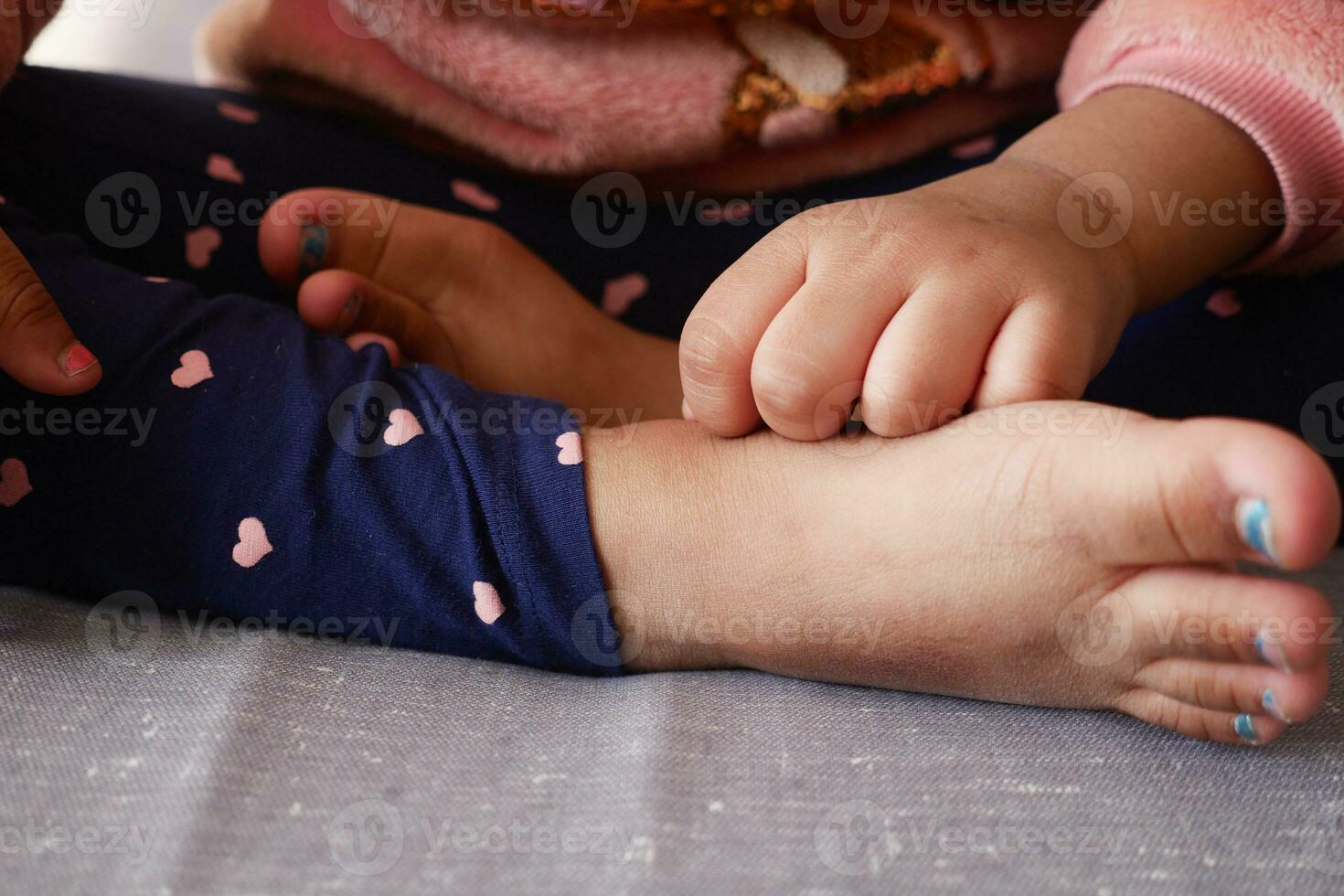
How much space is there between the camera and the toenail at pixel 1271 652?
1.25 feet

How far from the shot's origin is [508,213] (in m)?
0.79

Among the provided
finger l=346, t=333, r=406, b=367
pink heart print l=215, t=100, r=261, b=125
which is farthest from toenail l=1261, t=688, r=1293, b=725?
pink heart print l=215, t=100, r=261, b=125

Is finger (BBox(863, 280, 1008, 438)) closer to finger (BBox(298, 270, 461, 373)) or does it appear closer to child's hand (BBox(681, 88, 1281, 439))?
child's hand (BBox(681, 88, 1281, 439))

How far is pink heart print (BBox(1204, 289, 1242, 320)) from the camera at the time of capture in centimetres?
66

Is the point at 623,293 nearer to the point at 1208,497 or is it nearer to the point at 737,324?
the point at 737,324

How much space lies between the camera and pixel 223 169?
2.30 ft

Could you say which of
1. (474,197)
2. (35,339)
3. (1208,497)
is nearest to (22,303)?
(35,339)

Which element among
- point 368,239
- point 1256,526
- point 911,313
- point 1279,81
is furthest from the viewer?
point 368,239

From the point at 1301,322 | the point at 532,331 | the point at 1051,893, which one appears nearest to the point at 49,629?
the point at 532,331

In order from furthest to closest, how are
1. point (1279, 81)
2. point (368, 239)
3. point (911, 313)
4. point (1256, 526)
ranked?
point (368, 239) → point (1279, 81) → point (911, 313) → point (1256, 526)

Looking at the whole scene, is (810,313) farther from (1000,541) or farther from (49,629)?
(49,629)

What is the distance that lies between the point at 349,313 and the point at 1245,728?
54 centimetres

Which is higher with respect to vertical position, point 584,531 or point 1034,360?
point 1034,360

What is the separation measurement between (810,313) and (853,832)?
22 centimetres
